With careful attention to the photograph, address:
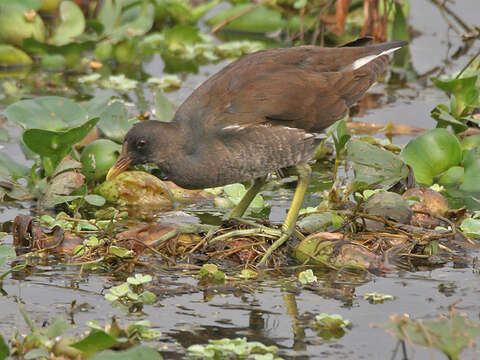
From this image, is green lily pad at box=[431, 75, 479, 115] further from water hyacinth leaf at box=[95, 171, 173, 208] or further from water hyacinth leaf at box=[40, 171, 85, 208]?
water hyacinth leaf at box=[40, 171, 85, 208]

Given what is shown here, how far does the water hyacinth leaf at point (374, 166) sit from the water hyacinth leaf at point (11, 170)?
212 cm

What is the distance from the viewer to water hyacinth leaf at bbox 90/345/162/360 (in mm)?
3423

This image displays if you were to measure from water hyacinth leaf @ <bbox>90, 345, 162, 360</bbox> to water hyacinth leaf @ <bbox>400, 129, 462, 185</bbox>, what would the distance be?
3.08 meters

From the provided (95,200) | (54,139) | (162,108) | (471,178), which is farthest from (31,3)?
(471,178)

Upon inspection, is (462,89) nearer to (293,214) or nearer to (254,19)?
(293,214)

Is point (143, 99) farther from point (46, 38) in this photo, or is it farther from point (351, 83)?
point (351, 83)

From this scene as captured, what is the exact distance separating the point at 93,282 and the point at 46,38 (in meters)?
4.84

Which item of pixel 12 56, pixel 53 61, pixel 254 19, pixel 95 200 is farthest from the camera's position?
pixel 254 19

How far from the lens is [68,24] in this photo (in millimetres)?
8703

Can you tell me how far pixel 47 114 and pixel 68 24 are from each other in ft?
9.26

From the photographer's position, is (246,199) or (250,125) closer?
(250,125)

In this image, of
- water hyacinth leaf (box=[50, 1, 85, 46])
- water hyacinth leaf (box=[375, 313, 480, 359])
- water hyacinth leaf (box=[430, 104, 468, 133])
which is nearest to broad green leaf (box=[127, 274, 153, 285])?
water hyacinth leaf (box=[375, 313, 480, 359])

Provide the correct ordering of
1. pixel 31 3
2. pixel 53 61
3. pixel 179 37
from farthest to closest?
pixel 179 37 → pixel 53 61 → pixel 31 3

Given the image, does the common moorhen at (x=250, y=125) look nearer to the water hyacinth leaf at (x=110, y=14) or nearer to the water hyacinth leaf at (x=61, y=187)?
the water hyacinth leaf at (x=61, y=187)
